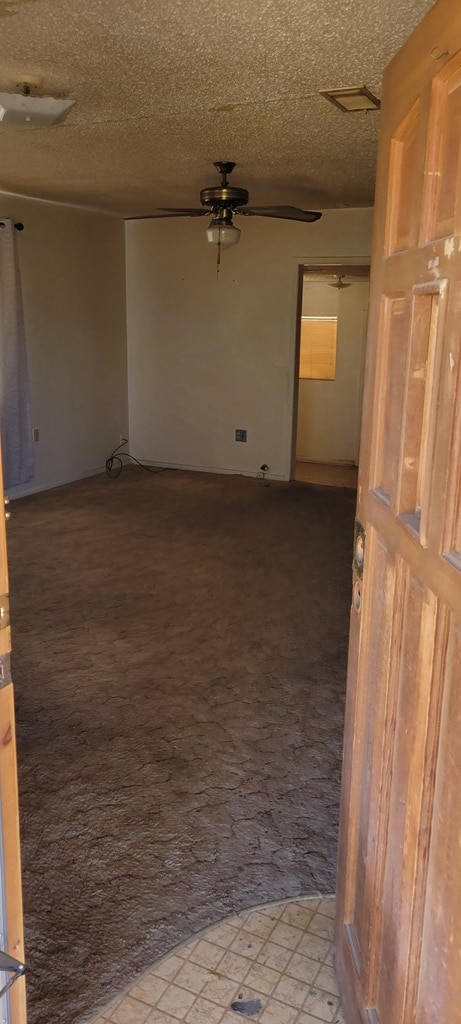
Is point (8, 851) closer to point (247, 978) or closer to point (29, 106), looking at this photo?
point (247, 978)

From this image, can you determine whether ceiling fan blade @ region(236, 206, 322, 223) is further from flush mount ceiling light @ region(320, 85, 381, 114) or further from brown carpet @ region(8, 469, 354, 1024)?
brown carpet @ region(8, 469, 354, 1024)

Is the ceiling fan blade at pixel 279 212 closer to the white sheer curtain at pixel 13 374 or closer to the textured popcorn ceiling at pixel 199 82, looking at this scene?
the textured popcorn ceiling at pixel 199 82

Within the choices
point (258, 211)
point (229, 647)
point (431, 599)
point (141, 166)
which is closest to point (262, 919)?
point (431, 599)

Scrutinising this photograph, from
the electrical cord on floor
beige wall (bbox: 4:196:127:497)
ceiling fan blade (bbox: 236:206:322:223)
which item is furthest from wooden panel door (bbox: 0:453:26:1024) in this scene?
the electrical cord on floor

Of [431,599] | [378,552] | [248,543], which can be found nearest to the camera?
[431,599]

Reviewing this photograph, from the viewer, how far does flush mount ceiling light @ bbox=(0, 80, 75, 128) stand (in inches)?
103

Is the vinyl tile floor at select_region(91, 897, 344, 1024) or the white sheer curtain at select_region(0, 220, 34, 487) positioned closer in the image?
the vinyl tile floor at select_region(91, 897, 344, 1024)

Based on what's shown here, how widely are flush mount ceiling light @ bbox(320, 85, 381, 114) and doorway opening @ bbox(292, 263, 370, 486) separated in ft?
17.2

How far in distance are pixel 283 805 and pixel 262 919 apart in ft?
1.43

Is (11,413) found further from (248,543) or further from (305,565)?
(305,565)

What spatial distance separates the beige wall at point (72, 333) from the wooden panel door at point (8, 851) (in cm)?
477

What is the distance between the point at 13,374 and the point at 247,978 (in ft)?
14.8

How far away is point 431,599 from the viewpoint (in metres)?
0.96

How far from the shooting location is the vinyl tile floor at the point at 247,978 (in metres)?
1.51
